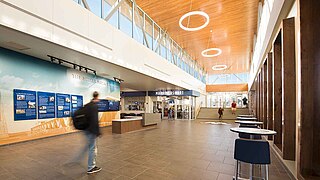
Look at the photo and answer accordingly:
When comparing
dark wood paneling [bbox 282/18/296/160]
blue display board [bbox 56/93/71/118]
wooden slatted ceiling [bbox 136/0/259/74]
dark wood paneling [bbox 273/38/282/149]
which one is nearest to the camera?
dark wood paneling [bbox 282/18/296/160]

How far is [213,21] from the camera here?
10.1m

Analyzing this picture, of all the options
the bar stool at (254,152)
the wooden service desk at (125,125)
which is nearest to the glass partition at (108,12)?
the wooden service desk at (125,125)

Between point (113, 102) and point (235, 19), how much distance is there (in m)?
8.81

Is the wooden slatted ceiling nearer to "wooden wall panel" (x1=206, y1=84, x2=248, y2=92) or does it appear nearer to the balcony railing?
the balcony railing

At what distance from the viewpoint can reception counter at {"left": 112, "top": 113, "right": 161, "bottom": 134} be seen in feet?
27.7

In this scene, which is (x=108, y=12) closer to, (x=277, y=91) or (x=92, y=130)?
(x=92, y=130)

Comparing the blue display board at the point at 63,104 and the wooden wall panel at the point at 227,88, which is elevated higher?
the wooden wall panel at the point at 227,88

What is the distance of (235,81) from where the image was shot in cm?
2566

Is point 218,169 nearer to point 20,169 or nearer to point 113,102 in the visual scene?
point 20,169

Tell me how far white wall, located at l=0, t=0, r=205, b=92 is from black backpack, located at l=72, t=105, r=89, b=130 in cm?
258

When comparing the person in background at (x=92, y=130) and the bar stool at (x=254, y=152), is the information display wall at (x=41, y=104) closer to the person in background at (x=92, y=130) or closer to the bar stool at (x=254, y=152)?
the person in background at (x=92, y=130)

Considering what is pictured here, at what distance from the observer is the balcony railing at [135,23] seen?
714 cm

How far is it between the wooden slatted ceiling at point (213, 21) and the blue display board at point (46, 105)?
19.5 ft

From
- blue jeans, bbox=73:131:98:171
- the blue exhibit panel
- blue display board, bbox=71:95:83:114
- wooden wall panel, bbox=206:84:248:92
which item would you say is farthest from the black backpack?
wooden wall panel, bbox=206:84:248:92
